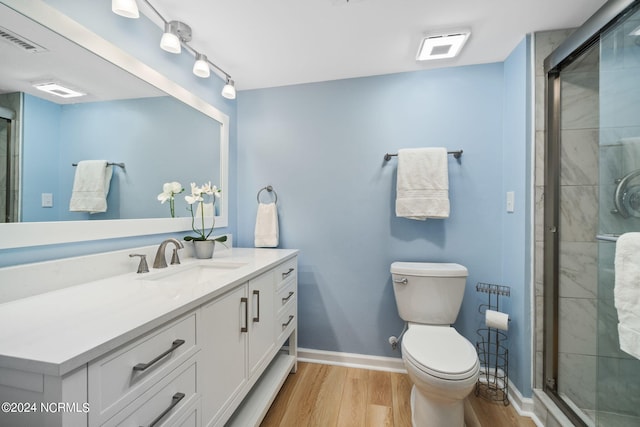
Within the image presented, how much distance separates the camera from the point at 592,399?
54.7 inches

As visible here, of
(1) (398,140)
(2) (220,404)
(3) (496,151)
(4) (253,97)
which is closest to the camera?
(2) (220,404)

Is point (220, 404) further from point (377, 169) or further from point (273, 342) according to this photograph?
point (377, 169)

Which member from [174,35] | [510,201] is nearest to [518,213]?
[510,201]

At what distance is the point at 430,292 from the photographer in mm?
1748

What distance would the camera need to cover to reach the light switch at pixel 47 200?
3.28 ft

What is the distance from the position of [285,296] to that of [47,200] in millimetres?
1231

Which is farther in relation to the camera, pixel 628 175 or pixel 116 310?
pixel 628 175

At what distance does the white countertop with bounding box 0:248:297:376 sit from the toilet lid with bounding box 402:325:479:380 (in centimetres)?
93

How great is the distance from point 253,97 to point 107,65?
1161 millimetres

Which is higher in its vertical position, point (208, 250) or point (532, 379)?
point (208, 250)

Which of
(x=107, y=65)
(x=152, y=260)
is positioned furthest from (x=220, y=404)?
(x=107, y=65)

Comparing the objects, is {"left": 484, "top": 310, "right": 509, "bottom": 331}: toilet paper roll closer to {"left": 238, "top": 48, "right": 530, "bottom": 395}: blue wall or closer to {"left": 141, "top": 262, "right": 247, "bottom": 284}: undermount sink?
{"left": 238, "top": 48, "right": 530, "bottom": 395}: blue wall

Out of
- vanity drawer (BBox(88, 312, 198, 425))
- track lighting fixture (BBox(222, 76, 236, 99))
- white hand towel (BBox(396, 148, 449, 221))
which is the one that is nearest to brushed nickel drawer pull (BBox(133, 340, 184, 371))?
vanity drawer (BBox(88, 312, 198, 425))

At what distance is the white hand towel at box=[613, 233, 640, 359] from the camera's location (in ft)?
3.22
